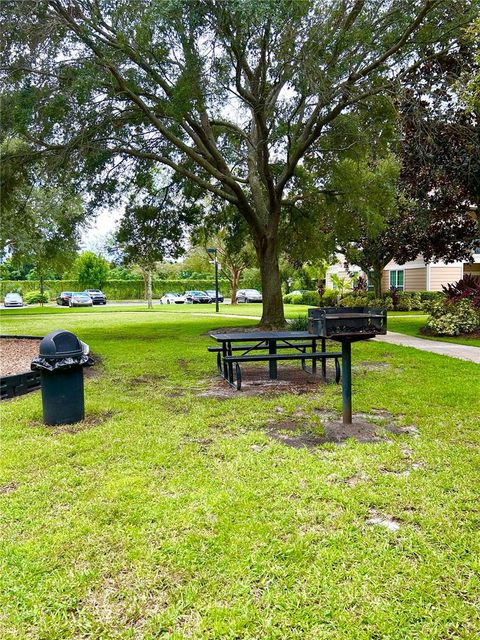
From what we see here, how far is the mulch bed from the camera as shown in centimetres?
780

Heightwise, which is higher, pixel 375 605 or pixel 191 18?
pixel 191 18

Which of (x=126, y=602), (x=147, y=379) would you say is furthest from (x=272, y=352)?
(x=126, y=602)

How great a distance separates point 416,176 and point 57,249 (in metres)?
11.6

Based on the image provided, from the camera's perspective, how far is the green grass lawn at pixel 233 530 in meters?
2.09

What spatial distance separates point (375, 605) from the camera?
7.04 ft

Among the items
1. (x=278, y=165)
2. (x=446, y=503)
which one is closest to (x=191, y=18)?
(x=278, y=165)

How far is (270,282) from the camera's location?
46.4 ft

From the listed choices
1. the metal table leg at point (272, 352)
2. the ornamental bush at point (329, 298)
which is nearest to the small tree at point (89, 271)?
the ornamental bush at point (329, 298)

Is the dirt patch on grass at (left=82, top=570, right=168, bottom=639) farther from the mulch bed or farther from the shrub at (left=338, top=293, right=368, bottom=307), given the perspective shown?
the shrub at (left=338, top=293, right=368, bottom=307)

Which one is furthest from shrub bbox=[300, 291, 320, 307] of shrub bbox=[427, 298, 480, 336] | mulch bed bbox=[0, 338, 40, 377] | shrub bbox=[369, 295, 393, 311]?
mulch bed bbox=[0, 338, 40, 377]

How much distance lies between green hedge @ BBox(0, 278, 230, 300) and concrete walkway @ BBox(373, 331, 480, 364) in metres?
38.6

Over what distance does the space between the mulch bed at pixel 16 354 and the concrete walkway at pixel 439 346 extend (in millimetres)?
8342

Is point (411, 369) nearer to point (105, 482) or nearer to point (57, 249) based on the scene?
point (105, 482)

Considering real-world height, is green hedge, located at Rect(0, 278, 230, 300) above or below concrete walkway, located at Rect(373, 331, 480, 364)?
above
